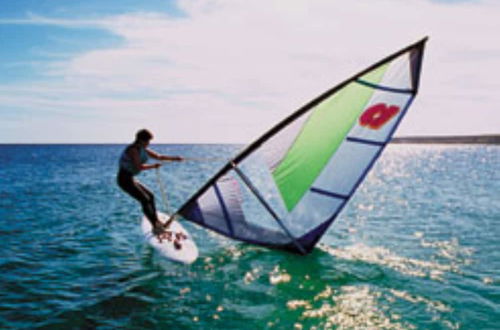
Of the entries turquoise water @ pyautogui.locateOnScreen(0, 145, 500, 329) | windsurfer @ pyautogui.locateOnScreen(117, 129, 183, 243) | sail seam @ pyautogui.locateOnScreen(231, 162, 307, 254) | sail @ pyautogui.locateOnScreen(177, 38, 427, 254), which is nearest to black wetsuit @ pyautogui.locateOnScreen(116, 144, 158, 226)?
windsurfer @ pyautogui.locateOnScreen(117, 129, 183, 243)

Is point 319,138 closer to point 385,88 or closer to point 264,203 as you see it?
point 385,88

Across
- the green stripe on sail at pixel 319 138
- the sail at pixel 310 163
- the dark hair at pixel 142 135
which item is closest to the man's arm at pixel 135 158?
the dark hair at pixel 142 135

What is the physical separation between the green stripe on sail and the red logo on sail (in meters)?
0.17

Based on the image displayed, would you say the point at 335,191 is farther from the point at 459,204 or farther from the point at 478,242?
the point at 459,204

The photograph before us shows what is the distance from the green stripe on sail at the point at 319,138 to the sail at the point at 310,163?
2cm

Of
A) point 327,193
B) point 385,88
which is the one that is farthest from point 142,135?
point 385,88

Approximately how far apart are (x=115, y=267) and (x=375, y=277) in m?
6.74

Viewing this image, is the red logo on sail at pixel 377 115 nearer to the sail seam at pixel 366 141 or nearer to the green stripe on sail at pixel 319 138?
the green stripe on sail at pixel 319 138

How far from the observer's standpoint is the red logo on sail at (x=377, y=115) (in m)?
8.23

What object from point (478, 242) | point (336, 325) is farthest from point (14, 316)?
point (478, 242)

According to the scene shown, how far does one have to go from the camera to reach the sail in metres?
8.02

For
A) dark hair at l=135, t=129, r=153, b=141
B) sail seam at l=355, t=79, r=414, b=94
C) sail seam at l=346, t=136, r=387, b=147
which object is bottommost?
dark hair at l=135, t=129, r=153, b=141

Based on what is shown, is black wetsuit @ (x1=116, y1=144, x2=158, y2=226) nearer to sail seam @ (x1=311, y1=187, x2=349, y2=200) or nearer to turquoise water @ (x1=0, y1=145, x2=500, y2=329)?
turquoise water @ (x1=0, y1=145, x2=500, y2=329)

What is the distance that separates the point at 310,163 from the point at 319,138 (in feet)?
2.11
